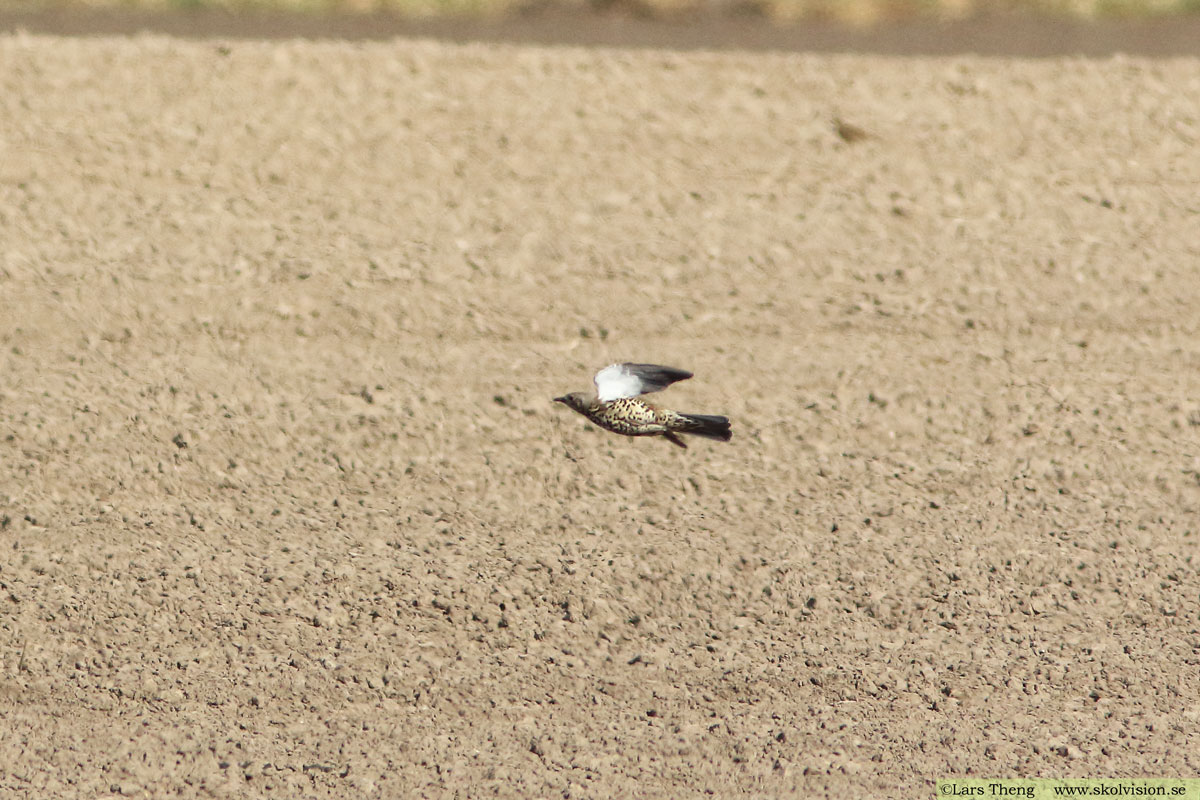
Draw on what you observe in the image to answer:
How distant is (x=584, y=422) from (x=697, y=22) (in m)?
3.55

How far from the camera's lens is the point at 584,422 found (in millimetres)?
5805

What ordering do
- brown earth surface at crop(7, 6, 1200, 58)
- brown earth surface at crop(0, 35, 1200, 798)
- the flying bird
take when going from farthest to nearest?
brown earth surface at crop(7, 6, 1200, 58) → brown earth surface at crop(0, 35, 1200, 798) → the flying bird

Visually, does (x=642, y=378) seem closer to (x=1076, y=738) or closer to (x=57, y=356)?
(x=1076, y=738)

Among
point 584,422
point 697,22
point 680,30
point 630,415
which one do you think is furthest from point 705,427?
point 697,22

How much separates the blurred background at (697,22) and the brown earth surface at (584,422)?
524 millimetres

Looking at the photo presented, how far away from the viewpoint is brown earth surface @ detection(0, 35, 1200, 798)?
14.8 ft

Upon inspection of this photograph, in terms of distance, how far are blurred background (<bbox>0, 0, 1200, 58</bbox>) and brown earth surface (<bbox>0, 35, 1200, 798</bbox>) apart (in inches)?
20.6

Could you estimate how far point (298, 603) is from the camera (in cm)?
494

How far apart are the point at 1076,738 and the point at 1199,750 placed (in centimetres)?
36

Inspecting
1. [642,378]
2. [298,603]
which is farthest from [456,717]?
[642,378]

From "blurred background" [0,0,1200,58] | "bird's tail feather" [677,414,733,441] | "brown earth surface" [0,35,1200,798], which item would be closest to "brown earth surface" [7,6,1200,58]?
"blurred background" [0,0,1200,58]

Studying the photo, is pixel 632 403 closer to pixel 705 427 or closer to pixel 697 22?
pixel 705 427

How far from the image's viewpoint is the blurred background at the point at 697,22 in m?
8.07

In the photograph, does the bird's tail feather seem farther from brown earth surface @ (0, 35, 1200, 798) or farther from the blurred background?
the blurred background
